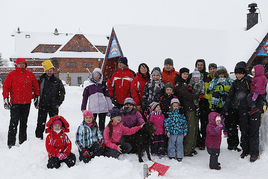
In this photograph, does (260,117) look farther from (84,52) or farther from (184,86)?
(84,52)

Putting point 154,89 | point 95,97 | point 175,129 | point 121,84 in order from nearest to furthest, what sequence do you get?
point 175,129
point 154,89
point 95,97
point 121,84

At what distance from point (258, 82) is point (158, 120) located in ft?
6.90

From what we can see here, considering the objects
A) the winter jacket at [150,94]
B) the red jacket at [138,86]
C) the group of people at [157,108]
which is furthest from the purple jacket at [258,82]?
the red jacket at [138,86]

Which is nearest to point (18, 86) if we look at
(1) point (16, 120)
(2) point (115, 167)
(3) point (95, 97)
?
(1) point (16, 120)

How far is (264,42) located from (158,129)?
919 cm

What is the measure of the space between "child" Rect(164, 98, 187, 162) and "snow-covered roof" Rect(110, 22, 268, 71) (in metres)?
6.99

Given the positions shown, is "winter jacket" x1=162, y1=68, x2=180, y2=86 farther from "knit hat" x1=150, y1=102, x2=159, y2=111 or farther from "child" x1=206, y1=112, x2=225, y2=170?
"child" x1=206, y1=112, x2=225, y2=170

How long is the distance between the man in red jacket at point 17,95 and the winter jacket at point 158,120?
289 centimetres

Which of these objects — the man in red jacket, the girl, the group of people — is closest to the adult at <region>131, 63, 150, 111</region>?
the group of people

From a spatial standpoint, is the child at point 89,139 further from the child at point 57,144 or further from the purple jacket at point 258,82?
the purple jacket at point 258,82

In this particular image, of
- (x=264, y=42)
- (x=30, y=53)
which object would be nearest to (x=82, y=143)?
(x=264, y=42)

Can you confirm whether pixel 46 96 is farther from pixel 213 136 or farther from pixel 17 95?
pixel 213 136

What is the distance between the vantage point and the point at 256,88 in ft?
13.8

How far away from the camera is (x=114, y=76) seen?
5695 millimetres
